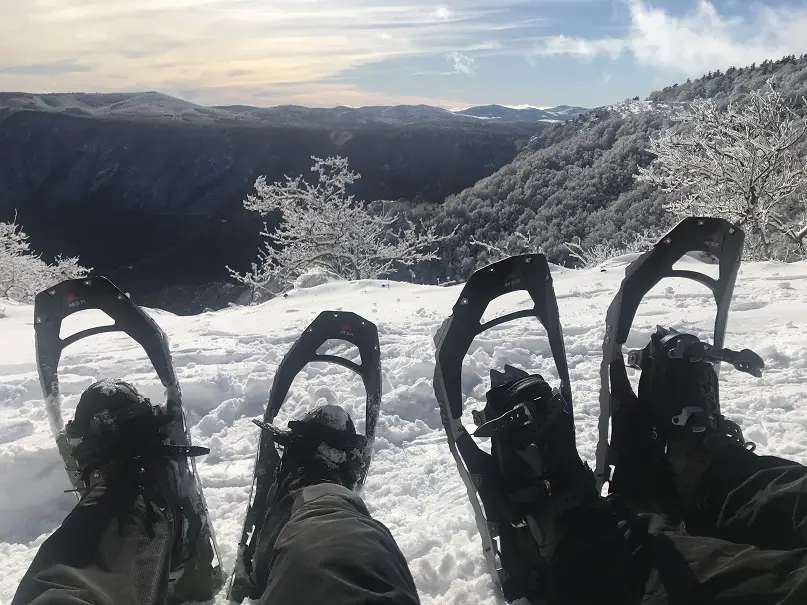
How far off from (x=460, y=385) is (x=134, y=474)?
3.75ft

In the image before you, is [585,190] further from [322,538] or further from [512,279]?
[322,538]

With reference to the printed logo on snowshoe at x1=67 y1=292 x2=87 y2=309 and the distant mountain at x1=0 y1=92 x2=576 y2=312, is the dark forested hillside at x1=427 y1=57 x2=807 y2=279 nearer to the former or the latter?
the distant mountain at x1=0 y1=92 x2=576 y2=312

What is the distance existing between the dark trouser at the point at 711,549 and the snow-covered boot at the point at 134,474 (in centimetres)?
98

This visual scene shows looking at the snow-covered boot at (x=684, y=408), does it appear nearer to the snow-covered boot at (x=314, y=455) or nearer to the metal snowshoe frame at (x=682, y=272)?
the metal snowshoe frame at (x=682, y=272)

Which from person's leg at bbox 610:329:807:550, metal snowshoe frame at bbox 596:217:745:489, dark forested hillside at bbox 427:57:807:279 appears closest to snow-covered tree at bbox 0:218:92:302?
dark forested hillside at bbox 427:57:807:279

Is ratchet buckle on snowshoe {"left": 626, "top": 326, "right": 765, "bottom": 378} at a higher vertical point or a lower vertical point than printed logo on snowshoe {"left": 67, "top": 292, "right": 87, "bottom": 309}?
lower

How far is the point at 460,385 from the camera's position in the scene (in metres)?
2.16

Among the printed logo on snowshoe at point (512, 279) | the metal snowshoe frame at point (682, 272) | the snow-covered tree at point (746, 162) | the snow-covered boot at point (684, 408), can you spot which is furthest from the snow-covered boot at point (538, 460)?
the snow-covered tree at point (746, 162)

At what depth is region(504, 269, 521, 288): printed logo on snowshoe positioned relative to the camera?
228cm

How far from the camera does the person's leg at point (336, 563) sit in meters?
1.06

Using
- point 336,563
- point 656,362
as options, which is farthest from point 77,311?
point 656,362

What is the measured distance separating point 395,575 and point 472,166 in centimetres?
8062

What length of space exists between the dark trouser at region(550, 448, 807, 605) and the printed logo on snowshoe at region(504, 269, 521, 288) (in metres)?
1.00

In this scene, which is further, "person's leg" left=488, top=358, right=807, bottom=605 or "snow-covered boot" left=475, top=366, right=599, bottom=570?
"snow-covered boot" left=475, top=366, right=599, bottom=570
